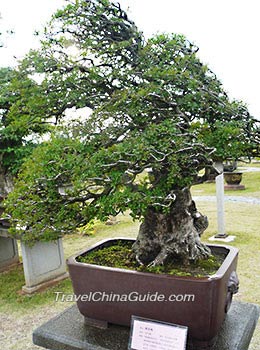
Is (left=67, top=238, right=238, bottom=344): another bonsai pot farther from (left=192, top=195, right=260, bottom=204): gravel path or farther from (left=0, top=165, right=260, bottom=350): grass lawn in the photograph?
(left=192, top=195, right=260, bottom=204): gravel path

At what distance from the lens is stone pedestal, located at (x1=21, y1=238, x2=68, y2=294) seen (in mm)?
2586

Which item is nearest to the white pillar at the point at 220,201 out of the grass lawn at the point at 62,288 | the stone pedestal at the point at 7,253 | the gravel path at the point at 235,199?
the grass lawn at the point at 62,288

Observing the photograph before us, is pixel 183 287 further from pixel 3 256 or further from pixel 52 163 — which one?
pixel 3 256

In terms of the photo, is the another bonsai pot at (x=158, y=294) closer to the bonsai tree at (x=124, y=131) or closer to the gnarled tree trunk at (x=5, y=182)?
the bonsai tree at (x=124, y=131)

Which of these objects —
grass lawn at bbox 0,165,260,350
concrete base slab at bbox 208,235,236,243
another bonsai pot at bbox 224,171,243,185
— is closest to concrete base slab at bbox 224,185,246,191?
another bonsai pot at bbox 224,171,243,185

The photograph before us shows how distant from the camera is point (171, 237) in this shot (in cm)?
149

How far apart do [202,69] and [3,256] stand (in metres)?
2.73

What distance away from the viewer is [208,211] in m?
5.68

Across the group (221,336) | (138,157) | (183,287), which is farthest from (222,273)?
(138,157)

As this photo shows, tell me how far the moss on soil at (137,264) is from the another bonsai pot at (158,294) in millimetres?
88

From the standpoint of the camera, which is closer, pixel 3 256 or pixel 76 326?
pixel 76 326

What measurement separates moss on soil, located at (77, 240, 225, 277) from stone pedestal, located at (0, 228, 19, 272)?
1899mm

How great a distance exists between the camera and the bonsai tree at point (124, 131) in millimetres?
1189

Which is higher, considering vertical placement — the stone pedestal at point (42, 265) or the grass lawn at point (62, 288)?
the stone pedestal at point (42, 265)
